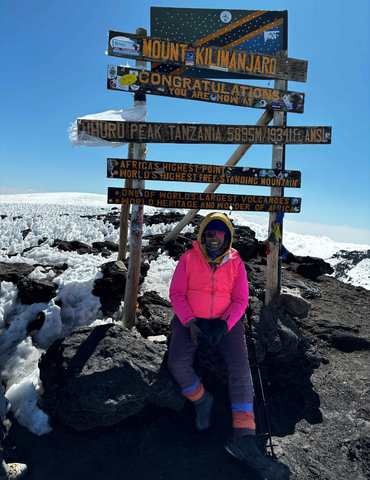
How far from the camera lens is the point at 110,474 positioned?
3000 mm

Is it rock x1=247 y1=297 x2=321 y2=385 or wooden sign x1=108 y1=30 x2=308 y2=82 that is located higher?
wooden sign x1=108 y1=30 x2=308 y2=82

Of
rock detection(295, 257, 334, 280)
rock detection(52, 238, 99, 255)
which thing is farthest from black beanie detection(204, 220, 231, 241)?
rock detection(295, 257, 334, 280)

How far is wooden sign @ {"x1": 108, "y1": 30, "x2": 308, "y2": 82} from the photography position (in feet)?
14.6

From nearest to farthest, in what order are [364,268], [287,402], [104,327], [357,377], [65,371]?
[65,371]
[104,327]
[287,402]
[357,377]
[364,268]

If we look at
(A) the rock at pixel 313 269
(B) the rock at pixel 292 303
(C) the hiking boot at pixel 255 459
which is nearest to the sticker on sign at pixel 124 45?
(B) the rock at pixel 292 303

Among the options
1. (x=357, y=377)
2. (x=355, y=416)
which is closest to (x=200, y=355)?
(x=355, y=416)

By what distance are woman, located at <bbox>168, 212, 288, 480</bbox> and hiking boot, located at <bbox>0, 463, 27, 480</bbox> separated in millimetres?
1644

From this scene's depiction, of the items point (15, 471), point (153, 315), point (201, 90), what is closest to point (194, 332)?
point (153, 315)

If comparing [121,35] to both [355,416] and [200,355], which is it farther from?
[355,416]

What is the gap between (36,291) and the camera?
5.11 m

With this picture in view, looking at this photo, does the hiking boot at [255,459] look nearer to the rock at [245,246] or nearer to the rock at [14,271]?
the rock at [14,271]

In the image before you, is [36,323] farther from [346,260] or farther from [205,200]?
[346,260]

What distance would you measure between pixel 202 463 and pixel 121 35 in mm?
5357

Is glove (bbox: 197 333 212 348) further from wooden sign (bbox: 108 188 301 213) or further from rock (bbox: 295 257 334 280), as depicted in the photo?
rock (bbox: 295 257 334 280)
